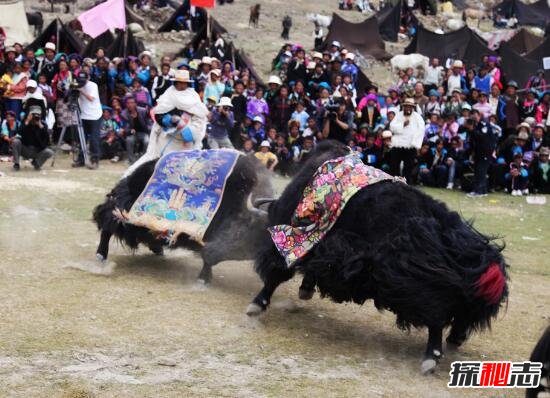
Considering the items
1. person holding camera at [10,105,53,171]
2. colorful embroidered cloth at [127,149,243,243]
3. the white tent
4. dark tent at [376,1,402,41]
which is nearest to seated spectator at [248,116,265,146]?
person holding camera at [10,105,53,171]

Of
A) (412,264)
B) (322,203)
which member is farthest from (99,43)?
(412,264)

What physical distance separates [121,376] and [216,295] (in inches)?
84.5

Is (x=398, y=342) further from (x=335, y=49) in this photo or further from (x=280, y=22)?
(x=280, y=22)

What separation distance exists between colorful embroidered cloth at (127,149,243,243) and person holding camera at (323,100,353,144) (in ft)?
24.7

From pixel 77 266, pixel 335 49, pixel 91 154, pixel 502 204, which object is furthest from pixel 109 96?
pixel 77 266

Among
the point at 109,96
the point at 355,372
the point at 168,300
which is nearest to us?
the point at 355,372

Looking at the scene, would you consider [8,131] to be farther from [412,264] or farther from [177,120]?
[412,264]

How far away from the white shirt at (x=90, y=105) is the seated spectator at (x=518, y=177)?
727 cm

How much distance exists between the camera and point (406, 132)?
14.8m

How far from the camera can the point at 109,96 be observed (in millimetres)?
16641

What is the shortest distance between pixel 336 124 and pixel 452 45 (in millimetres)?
12658

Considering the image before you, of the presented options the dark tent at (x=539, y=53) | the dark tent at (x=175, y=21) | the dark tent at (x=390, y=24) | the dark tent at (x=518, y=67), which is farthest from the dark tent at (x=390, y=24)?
the dark tent at (x=518, y=67)

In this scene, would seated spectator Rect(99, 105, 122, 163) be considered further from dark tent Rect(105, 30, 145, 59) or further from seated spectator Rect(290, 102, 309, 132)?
dark tent Rect(105, 30, 145, 59)

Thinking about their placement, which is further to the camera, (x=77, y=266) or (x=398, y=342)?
(x=77, y=266)
